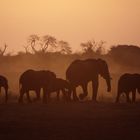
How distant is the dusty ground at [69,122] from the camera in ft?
51.8

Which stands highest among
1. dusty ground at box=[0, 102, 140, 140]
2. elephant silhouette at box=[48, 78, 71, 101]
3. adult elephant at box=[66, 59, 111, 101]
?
adult elephant at box=[66, 59, 111, 101]

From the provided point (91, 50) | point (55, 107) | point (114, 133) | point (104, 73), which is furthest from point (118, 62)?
point (114, 133)

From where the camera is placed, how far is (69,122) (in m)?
17.9

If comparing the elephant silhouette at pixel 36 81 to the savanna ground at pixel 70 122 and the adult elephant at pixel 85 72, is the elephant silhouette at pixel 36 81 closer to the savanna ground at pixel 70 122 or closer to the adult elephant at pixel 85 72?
the adult elephant at pixel 85 72

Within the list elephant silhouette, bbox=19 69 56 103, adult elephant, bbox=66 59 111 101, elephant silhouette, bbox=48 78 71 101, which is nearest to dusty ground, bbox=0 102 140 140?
elephant silhouette, bbox=19 69 56 103

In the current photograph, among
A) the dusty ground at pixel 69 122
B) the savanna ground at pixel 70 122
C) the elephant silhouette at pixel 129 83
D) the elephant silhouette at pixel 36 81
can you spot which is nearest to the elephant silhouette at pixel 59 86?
the elephant silhouette at pixel 36 81

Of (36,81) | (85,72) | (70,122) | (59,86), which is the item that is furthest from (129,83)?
(70,122)

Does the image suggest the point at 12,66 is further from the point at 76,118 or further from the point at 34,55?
the point at 76,118

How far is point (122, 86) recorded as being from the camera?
25.9m

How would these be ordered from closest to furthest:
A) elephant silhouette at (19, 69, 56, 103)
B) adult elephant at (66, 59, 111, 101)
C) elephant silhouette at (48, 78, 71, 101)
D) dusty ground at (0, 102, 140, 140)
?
1. dusty ground at (0, 102, 140, 140)
2. elephant silhouette at (19, 69, 56, 103)
3. elephant silhouette at (48, 78, 71, 101)
4. adult elephant at (66, 59, 111, 101)

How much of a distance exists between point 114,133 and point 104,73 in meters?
12.0

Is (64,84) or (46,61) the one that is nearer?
(64,84)

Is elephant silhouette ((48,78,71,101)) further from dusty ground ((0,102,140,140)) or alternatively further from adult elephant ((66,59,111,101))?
dusty ground ((0,102,140,140))

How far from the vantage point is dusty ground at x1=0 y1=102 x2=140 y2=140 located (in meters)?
15.8
